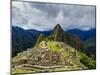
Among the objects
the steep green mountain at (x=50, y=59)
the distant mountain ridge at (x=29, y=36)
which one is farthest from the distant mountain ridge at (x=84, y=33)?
the steep green mountain at (x=50, y=59)

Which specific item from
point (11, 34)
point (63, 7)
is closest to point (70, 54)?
point (63, 7)

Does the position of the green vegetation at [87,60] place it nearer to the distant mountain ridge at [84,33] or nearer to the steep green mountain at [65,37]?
the steep green mountain at [65,37]

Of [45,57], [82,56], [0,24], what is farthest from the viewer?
[82,56]

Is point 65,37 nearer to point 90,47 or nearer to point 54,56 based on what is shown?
point 54,56

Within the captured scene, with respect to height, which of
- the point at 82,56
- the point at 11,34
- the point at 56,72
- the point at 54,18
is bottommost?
the point at 56,72

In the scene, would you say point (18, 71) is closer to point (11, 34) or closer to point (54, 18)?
point (11, 34)

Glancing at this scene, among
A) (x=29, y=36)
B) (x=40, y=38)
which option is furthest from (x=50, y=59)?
(x=29, y=36)
